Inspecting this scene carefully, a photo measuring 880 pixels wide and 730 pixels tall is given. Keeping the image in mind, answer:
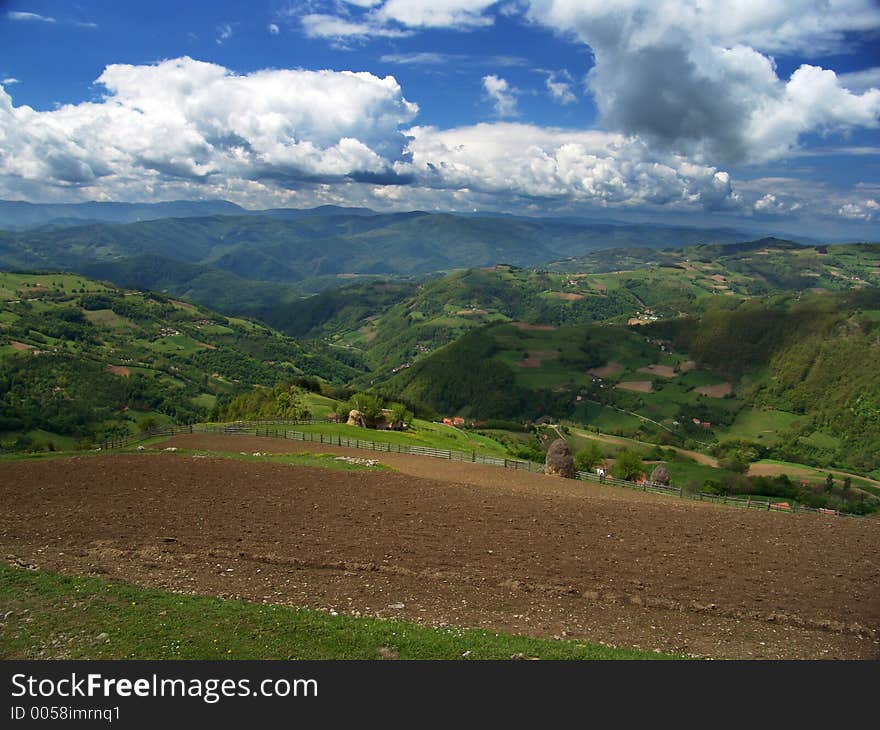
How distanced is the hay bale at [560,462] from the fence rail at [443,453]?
1.04 m

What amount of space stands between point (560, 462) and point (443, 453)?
1130cm

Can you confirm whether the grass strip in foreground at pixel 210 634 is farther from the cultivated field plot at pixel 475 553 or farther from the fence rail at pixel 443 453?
the fence rail at pixel 443 453

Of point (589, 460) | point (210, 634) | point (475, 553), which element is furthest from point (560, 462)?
point (210, 634)

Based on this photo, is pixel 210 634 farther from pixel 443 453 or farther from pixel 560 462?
pixel 443 453

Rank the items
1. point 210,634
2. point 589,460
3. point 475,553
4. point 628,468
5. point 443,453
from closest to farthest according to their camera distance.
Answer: point 210,634
point 475,553
point 443,453
point 628,468
point 589,460

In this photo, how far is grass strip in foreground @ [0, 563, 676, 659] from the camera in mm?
13741

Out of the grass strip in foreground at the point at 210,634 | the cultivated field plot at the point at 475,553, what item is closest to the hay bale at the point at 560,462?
the cultivated field plot at the point at 475,553

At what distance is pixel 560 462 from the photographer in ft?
155

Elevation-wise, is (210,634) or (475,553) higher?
(210,634)

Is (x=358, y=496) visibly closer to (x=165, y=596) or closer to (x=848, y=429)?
(x=165, y=596)

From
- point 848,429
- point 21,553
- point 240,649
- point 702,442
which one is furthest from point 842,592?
point 848,429

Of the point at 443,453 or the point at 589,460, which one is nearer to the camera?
the point at 443,453

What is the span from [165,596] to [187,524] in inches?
342

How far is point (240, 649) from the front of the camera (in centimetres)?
1389
